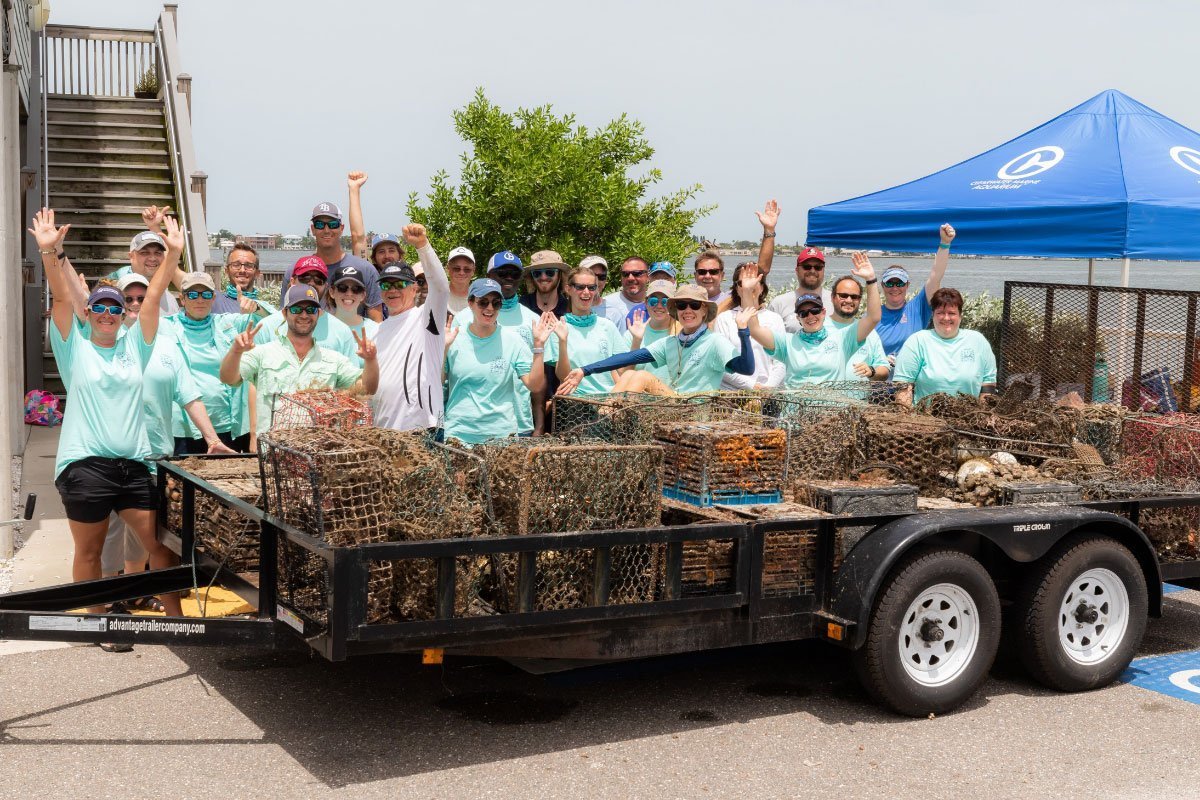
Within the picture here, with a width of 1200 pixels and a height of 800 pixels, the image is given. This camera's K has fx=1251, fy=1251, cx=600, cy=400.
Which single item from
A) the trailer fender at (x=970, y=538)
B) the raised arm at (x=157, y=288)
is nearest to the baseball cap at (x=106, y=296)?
the raised arm at (x=157, y=288)

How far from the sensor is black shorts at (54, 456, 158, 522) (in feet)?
20.5

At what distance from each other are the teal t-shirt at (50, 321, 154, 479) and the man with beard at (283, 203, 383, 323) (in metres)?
2.22

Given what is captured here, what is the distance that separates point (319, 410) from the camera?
619 centimetres

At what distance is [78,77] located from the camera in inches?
789

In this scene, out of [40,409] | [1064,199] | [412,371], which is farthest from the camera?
[40,409]

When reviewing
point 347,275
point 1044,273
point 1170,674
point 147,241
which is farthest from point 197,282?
point 1044,273

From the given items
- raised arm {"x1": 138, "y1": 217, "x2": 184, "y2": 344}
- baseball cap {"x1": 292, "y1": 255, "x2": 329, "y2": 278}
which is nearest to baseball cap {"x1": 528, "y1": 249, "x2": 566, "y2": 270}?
baseball cap {"x1": 292, "y1": 255, "x2": 329, "y2": 278}

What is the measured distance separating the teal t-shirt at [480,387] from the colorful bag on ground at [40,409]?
28.8ft

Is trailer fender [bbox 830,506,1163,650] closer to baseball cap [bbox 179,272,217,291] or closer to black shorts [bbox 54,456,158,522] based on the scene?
black shorts [bbox 54,456,158,522]

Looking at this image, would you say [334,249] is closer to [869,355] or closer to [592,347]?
[592,347]

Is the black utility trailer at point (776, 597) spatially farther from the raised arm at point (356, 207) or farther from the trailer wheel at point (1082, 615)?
the raised arm at point (356, 207)

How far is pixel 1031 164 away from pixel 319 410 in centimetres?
709

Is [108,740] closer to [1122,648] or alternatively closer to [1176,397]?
[1122,648]

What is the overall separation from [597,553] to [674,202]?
39.4ft
